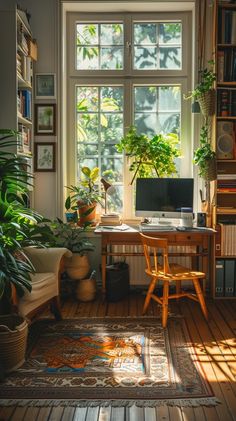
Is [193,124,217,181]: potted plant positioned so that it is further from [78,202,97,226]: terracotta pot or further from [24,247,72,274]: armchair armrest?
[24,247,72,274]: armchair armrest

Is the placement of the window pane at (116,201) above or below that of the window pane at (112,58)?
below

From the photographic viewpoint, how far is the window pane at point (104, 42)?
4555mm

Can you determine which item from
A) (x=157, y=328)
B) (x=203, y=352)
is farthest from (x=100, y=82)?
(x=203, y=352)

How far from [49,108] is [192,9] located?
1.79 metres

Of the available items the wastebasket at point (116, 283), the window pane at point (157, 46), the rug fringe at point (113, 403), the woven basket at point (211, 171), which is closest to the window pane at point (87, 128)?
the window pane at point (157, 46)

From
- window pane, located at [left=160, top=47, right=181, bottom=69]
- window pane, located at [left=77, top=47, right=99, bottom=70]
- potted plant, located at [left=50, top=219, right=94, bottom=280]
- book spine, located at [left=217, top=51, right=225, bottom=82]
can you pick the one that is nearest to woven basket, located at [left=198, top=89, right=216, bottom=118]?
book spine, located at [left=217, top=51, right=225, bottom=82]

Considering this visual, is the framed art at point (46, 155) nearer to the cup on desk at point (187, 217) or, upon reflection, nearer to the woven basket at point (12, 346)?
the cup on desk at point (187, 217)

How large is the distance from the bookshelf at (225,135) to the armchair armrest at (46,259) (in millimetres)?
1546

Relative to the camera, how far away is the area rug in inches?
92.0

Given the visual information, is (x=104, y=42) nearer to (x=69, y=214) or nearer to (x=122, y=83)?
(x=122, y=83)

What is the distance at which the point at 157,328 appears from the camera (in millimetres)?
3379

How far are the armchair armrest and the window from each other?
4.20ft

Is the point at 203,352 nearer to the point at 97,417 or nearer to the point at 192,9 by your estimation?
the point at 97,417

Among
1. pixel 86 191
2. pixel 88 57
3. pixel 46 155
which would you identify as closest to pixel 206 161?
pixel 86 191
